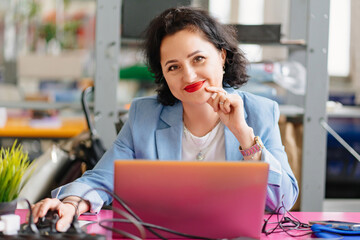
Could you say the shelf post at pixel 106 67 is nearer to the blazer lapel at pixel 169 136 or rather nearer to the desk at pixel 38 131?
the blazer lapel at pixel 169 136

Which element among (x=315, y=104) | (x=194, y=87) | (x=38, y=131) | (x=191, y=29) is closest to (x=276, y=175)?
(x=194, y=87)

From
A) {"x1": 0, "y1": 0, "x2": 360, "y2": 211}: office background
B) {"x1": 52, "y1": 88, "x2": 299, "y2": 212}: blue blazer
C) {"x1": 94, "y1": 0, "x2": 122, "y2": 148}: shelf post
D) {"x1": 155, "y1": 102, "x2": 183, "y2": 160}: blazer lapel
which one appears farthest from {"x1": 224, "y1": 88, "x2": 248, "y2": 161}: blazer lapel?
{"x1": 94, "y1": 0, "x2": 122, "y2": 148}: shelf post

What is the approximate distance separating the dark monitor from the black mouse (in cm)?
144

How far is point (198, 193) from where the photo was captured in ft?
3.29

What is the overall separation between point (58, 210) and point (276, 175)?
0.61 meters

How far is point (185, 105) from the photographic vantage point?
1669 millimetres

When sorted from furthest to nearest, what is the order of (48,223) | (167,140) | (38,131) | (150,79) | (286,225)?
(38,131) → (150,79) → (167,140) → (286,225) → (48,223)

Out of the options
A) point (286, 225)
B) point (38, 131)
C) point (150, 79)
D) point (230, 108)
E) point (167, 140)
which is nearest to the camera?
point (286, 225)

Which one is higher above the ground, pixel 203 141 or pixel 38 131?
pixel 203 141

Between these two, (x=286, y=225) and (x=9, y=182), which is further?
(x=286, y=225)

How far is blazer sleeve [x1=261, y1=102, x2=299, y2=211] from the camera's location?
1401 millimetres

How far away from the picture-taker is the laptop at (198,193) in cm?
99

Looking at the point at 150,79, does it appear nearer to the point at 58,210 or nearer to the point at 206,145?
the point at 206,145

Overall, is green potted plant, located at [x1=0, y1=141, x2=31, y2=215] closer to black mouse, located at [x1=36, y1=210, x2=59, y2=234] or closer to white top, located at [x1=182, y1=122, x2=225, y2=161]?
black mouse, located at [x1=36, y1=210, x2=59, y2=234]
